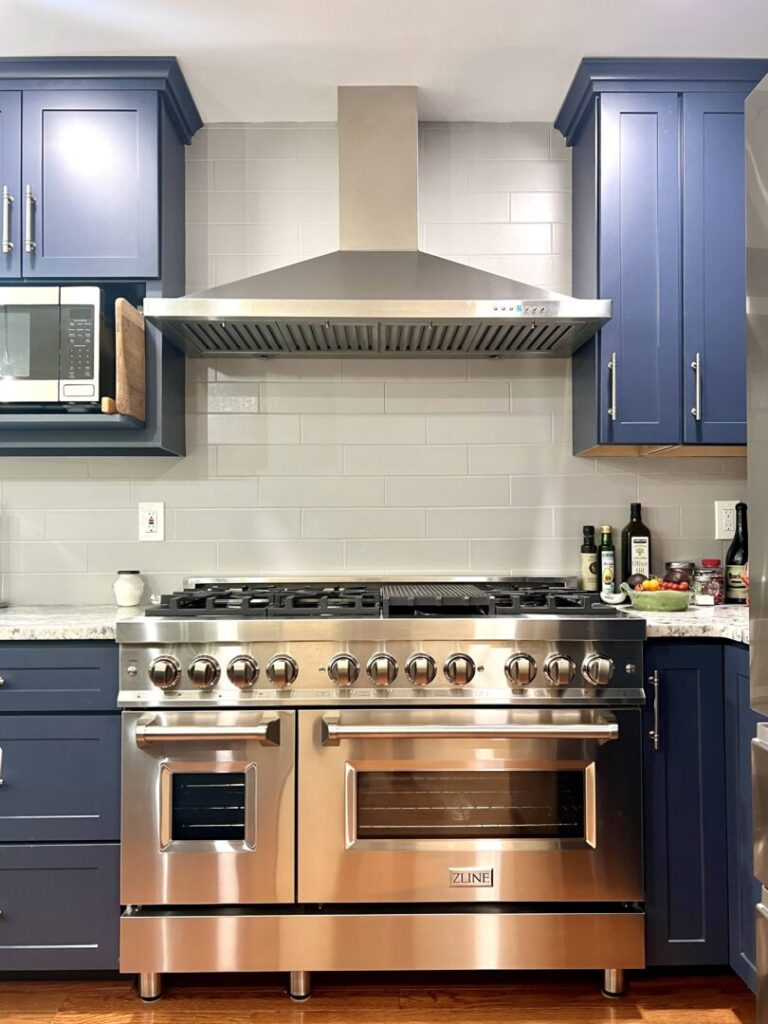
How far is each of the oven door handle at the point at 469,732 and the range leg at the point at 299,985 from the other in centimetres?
61

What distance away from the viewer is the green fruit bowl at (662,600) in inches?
83.5

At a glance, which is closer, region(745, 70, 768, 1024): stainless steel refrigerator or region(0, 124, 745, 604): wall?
region(745, 70, 768, 1024): stainless steel refrigerator

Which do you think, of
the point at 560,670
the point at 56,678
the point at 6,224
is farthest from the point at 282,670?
the point at 6,224

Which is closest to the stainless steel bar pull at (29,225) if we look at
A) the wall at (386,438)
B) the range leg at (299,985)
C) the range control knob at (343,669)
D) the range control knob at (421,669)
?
the wall at (386,438)

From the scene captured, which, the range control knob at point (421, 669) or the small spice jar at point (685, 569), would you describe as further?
the small spice jar at point (685, 569)

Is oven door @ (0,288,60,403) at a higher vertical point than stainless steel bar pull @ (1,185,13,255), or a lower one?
lower

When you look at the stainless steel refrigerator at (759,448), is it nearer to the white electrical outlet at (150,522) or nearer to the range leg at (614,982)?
the range leg at (614,982)

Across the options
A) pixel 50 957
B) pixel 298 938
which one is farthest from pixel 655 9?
pixel 50 957

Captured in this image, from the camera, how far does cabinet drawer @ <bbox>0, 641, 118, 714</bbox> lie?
74.9 inches

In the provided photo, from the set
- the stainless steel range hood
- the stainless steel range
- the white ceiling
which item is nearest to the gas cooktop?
the stainless steel range

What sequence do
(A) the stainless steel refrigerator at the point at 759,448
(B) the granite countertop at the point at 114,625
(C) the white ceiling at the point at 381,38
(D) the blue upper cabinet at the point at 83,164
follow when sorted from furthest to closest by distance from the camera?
(D) the blue upper cabinet at the point at 83,164 → (C) the white ceiling at the point at 381,38 → (B) the granite countertop at the point at 114,625 → (A) the stainless steel refrigerator at the point at 759,448

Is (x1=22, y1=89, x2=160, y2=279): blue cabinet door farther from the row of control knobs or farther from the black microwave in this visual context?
the row of control knobs

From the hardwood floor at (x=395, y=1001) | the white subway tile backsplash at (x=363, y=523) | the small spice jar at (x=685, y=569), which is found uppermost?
the white subway tile backsplash at (x=363, y=523)

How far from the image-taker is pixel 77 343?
210 cm
